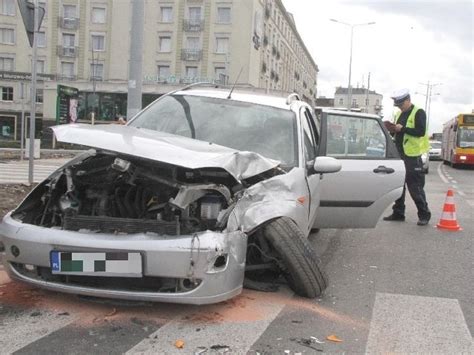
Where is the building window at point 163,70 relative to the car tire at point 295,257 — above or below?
above

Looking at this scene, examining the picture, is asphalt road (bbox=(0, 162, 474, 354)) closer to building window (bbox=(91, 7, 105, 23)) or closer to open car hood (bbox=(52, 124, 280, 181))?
open car hood (bbox=(52, 124, 280, 181))

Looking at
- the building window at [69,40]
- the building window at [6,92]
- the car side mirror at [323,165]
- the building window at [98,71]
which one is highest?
the building window at [69,40]

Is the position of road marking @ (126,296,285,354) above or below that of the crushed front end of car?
below

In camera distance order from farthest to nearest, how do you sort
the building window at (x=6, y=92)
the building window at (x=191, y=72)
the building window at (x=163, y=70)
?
the building window at (x=6, y=92), the building window at (x=163, y=70), the building window at (x=191, y=72)

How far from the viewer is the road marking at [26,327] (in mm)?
3453

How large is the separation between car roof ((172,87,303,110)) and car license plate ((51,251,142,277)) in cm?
246

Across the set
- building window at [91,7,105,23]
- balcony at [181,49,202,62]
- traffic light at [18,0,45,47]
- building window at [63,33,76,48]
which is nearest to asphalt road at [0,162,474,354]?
traffic light at [18,0,45,47]

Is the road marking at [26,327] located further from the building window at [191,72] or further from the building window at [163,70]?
the building window at [163,70]

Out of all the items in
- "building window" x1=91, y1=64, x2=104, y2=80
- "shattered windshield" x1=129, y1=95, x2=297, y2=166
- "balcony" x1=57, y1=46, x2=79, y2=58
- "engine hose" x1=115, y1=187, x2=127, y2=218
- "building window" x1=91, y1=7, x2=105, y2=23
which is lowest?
"engine hose" x1=115, y1=187, x2=127, y2=218

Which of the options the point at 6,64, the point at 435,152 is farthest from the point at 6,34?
the point at 435,152

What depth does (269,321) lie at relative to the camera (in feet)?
13.2

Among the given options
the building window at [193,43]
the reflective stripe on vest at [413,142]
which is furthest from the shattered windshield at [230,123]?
the building window at [193,43]

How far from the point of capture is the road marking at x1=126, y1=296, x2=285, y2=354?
3.48 metres

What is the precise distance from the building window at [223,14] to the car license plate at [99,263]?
52704mm
